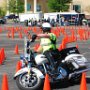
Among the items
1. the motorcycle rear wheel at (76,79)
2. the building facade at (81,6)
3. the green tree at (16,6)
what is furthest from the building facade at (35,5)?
the motorcycle rear wheel at (76,79)

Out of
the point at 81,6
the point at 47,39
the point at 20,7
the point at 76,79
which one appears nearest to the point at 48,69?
the point at 47,39

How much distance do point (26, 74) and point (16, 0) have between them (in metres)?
121

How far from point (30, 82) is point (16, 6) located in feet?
394

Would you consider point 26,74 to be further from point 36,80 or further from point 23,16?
point 23,16

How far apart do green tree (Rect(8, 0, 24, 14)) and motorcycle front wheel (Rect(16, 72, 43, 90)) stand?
119 m

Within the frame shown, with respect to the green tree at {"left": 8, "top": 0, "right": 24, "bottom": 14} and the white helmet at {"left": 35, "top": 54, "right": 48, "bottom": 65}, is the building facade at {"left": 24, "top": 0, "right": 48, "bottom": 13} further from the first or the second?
the white helmet at {"left": 35, "top": 54, "right": 48, "bottom": 65}

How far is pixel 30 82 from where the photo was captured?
36.8 ft

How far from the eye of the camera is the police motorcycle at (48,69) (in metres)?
11.2

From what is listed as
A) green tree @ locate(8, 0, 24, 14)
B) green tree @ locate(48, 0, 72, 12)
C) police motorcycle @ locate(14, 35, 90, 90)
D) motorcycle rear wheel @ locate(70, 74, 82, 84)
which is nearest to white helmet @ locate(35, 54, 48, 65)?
police motorcycle @ locate(14, 35, 90, 90)

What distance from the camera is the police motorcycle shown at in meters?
11.2

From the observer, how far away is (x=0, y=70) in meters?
15.9

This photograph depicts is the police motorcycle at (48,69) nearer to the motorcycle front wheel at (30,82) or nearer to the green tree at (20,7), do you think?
the motorcycle front wheel at (30,82)

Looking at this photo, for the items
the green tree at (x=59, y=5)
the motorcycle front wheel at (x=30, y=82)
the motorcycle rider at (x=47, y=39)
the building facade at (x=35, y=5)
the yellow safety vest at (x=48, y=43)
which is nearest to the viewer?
the motorcycle front wheel at (x=30, y=82)

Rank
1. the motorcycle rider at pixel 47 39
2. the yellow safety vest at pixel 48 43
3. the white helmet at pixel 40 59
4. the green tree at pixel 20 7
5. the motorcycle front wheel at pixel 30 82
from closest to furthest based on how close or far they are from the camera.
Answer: the motorcycle front wheel at pixel 30 82, the white helmet at pixel 40 59, the motorcycle rider at pixel 47 39, the yellow safety vest at pixel 48 43, the green tree at pixel 20 7
